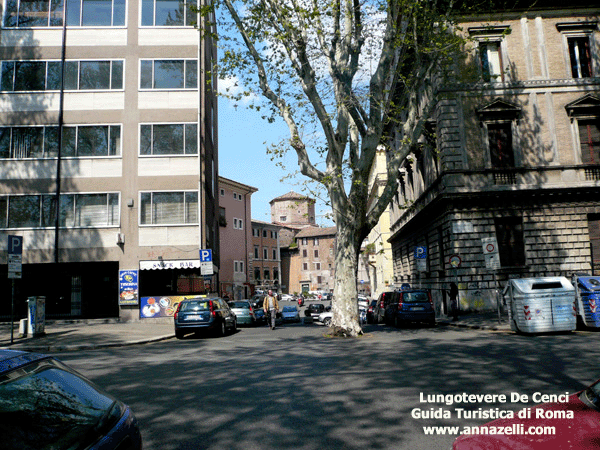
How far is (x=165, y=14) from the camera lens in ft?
90.8

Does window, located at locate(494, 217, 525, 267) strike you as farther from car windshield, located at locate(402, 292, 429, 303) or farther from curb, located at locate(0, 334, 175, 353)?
curb, located at locate(0, 334, 175, 353)

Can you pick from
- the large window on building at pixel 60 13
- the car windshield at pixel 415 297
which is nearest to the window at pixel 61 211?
the large window on building at pixel 60 13

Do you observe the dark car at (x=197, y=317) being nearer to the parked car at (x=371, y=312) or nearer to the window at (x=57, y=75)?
the parked car at (x=371, y=312)

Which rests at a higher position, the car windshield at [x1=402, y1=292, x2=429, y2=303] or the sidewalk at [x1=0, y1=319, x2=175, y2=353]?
the car windshield at [x1=402, y1=292, x2=429, y2=303]

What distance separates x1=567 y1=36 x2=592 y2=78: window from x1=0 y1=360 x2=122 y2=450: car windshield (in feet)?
99.0

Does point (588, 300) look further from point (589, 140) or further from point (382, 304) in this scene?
point (589, 140)

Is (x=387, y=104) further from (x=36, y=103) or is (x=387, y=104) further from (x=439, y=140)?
(x=36, y=103)

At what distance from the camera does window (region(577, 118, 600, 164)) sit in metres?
25.7

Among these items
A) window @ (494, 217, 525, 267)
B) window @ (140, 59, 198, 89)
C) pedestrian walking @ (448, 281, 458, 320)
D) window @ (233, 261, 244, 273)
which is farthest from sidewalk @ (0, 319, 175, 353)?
window @ (233, 261, 244, 273)

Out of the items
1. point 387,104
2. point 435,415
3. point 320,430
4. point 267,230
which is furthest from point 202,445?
point 267,230

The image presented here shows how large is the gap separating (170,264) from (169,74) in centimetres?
1058

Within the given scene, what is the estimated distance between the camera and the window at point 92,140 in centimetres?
2647

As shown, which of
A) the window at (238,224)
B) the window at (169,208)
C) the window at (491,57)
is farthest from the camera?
the window at (238,224)

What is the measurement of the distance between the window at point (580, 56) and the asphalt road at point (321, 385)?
63.3 feet
